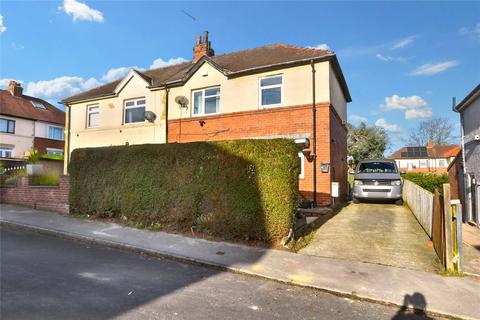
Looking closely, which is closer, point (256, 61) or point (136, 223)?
point (136, 223)

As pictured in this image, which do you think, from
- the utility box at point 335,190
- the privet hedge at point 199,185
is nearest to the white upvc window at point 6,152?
the privet hedge at point 199,185

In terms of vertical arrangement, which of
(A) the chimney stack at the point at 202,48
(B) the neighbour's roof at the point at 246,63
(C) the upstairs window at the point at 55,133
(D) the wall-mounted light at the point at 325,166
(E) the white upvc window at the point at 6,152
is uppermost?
(A) the chimney stack at the point at 202,48

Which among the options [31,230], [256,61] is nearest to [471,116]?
[256,61]

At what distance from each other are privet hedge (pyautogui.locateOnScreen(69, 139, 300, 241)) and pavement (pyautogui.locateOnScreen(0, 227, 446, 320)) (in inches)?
73.1

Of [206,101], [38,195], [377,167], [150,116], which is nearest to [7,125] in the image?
[150,116]

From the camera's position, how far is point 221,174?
7.61 m

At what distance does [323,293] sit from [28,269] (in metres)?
4.99

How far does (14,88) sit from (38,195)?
27.1 metres

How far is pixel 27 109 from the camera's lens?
31.1 meters

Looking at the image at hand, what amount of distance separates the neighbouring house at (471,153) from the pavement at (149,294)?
32.8 feet

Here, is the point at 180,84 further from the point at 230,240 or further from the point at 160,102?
the point at 230,240

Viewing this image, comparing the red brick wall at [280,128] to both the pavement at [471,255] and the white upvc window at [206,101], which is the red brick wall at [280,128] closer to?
the white upvc window at [206,101]

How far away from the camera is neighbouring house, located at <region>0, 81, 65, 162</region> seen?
2850 cm

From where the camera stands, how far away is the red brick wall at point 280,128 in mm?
12445
